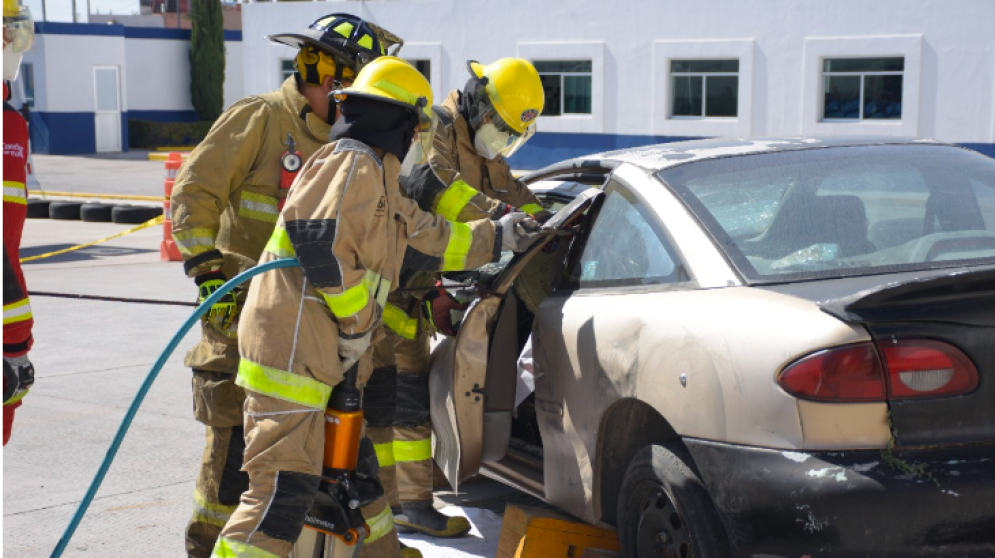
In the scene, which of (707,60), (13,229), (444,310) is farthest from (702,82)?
(13,229)

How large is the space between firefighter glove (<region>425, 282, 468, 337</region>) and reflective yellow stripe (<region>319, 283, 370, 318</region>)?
1.25m

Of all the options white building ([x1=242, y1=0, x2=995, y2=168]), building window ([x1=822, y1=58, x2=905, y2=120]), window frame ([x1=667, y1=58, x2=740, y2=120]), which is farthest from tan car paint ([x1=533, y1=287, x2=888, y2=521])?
window frame ([x1=667, y1=58, x2=740, y2=120])

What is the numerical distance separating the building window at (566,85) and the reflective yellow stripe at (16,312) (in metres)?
24.4

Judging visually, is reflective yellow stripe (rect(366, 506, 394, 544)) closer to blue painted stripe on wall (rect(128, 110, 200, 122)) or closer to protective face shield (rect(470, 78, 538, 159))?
protective face shield (rect(470, 78, 538, 159))

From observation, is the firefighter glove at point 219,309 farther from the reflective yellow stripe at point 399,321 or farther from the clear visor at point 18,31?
the clear visor at point 18,31

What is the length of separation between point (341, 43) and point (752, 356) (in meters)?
2.16

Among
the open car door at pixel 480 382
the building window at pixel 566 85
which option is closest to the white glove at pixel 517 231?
the open car door at pixel 480 382

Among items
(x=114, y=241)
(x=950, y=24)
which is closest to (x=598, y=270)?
(x=114, y=241)

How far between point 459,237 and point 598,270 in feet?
1.64

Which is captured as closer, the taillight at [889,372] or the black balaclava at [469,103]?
the taillight at [889,372]

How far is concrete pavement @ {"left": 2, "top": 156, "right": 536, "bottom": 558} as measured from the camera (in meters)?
4.76

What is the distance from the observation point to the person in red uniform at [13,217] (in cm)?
366

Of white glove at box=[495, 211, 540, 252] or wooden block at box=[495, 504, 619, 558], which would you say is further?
white glove at box=[495, 211, 540, 252]

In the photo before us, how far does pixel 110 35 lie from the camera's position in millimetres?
36656
